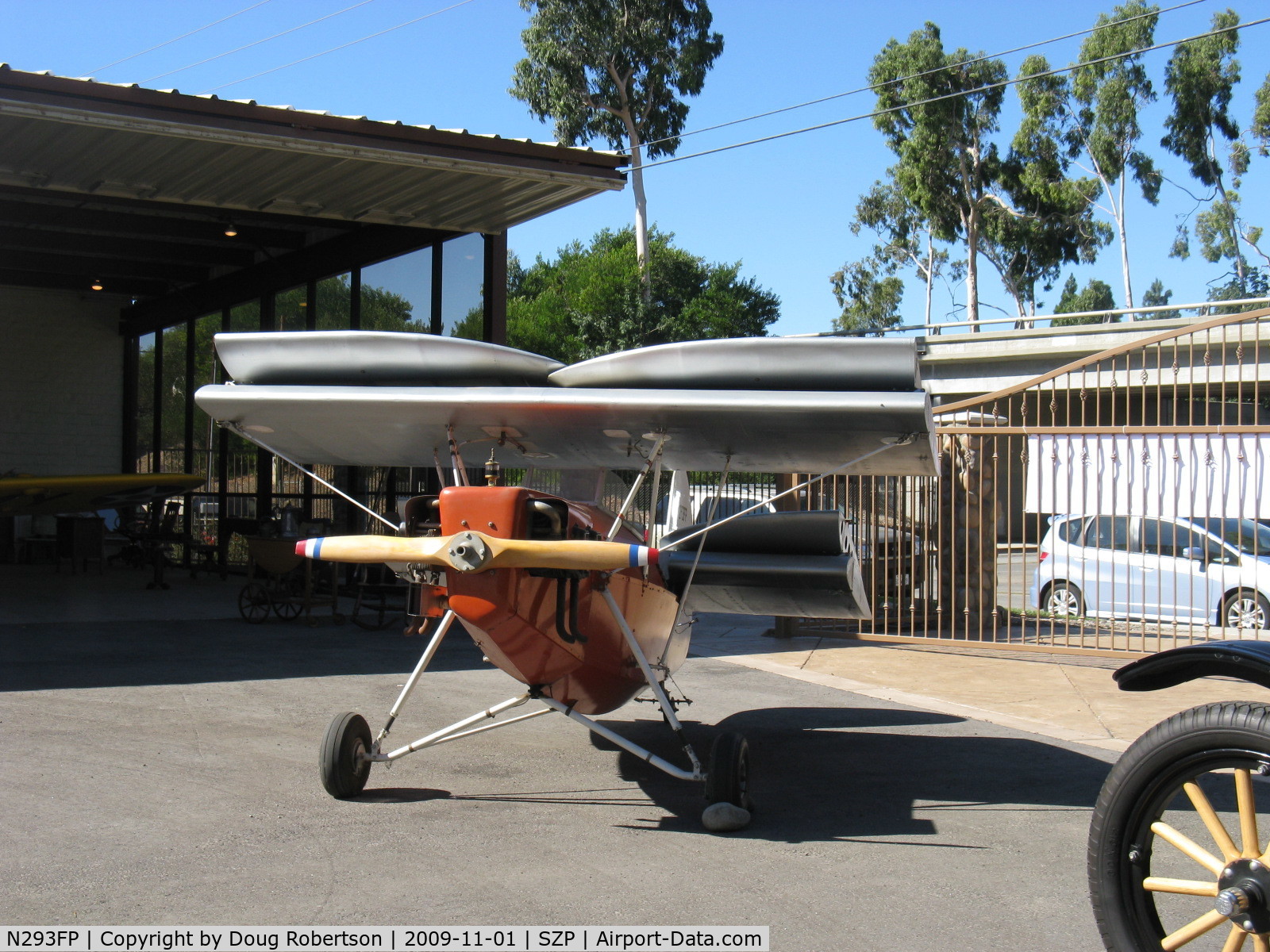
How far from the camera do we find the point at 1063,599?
1362 centimetres

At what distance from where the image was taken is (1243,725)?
274 cm

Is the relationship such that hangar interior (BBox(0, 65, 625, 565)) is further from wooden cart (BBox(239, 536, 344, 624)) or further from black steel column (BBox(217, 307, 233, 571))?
wooden cart (BBox(239, 536, 344, 624))

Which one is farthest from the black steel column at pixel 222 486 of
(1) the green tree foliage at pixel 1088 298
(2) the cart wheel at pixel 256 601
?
(1) the green tree foliage at pixel 1088 298

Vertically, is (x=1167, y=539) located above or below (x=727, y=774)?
above

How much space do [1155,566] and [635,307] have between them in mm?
32002

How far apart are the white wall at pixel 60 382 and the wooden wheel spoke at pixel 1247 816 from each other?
22610mm

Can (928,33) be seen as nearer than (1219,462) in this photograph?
No

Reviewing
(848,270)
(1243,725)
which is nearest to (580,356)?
(848,270)

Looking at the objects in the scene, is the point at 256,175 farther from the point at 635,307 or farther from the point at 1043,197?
the point at 1043,197

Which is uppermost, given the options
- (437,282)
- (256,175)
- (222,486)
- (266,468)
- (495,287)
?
(256,175)

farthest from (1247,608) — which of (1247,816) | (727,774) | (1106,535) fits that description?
(1247,816)

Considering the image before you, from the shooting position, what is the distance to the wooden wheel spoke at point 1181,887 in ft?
9.31

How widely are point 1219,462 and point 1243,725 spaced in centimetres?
887

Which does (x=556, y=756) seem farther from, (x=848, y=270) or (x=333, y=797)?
(x=848, y=270)
